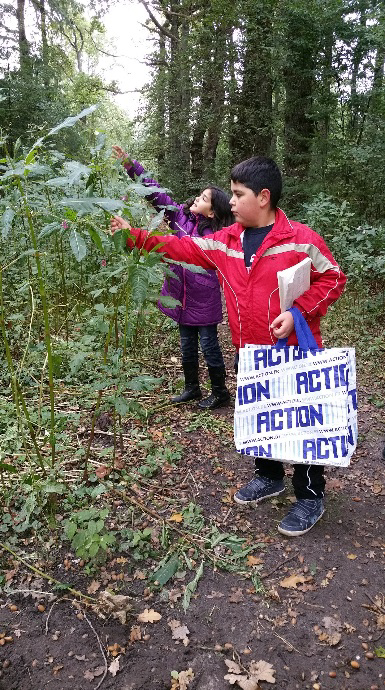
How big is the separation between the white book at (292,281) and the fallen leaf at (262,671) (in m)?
1.58

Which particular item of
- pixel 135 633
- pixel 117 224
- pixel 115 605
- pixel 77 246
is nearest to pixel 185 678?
pixel 135 633

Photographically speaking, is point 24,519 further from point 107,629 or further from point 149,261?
point 149,261

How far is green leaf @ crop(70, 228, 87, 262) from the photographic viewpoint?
187 cm

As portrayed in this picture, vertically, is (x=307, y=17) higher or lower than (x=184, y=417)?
higher

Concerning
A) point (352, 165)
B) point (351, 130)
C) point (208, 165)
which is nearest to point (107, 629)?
point (352, 165)

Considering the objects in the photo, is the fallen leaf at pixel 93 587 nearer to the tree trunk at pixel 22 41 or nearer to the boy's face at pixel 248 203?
the boy's face at pixel 248 203

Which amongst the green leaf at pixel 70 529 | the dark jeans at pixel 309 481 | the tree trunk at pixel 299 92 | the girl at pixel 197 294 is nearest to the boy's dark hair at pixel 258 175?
the girl at pixel 197 294

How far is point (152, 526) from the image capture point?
2.72m

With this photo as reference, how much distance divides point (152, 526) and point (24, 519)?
2.31ft

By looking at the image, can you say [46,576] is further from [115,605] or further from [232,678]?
[232,678]

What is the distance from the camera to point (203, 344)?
4.16m

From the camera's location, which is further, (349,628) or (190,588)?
(190,588)

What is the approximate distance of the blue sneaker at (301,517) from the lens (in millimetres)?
2693

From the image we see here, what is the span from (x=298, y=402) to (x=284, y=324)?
0.41 meters
